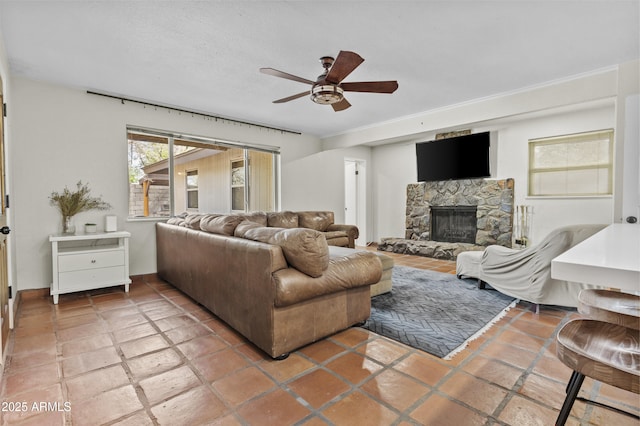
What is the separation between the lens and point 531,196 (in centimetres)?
503

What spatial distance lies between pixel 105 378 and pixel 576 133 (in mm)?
6287

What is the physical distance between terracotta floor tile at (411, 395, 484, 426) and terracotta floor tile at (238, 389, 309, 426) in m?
0.57

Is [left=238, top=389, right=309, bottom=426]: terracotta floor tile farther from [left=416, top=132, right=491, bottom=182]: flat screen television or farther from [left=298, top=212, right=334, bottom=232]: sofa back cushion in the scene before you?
[left=416, top=132, right=491, bottom=182]: flat screen television

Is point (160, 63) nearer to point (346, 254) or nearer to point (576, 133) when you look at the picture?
point (346, 254)

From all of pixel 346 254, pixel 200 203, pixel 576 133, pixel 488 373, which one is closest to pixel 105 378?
pixel 346 254

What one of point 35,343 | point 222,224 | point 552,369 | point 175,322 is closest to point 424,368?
point 552,369

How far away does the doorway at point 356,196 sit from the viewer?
7.35 m

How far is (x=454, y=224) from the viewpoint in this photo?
6.02m

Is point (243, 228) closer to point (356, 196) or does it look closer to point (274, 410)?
point (274, 410)

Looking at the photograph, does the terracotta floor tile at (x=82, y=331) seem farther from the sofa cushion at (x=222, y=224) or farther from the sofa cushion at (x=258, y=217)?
the sofa cushion at (x=258, y=217)

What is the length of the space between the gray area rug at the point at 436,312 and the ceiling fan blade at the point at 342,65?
7.09 ft

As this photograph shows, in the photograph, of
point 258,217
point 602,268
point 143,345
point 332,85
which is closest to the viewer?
point 602,268

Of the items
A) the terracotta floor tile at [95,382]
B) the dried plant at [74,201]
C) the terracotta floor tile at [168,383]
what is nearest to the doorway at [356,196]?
the dried plant at [74,201]

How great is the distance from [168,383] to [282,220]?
3.45 m
